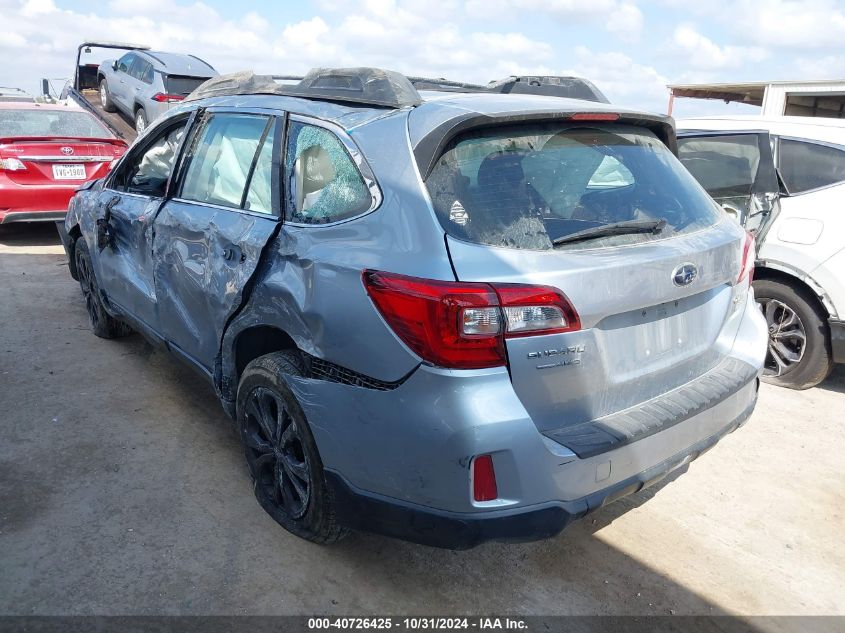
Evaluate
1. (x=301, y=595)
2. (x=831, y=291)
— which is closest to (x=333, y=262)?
(x=301, y=595)

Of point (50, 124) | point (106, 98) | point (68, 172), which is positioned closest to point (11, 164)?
point (68, 172)

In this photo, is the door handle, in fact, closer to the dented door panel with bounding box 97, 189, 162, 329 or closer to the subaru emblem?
the dented door panel with bounding box 97, 189, 162, 329

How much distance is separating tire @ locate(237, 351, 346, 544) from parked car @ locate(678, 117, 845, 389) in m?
3.14

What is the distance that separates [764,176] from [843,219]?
0.59 meters

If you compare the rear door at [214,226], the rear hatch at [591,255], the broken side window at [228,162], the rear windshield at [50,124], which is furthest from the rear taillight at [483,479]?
the rear windshield at [50,124]

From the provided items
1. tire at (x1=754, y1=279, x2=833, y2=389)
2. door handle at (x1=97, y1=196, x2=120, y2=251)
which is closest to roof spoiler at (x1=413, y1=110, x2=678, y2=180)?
tire at (x1=754, y1=279, x2=833, y2=389)

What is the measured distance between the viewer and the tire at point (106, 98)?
43.5 feet

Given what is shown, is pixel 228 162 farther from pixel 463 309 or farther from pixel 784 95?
pixel 784 95

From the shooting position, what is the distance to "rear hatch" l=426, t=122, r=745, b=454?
214 centimetres

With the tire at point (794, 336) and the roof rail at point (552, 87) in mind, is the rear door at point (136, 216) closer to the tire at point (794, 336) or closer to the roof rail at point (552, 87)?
the roof rail at point (552, 87)

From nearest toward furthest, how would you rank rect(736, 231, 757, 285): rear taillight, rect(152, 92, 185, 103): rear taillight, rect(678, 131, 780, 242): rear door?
1. rect(736, 231, 757, 285): rear taillight
2. rect(678, 131, 780, 242): rear door
3. rect(152, 92, 185, 103): rear taillight

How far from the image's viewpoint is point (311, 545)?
2.84 meters

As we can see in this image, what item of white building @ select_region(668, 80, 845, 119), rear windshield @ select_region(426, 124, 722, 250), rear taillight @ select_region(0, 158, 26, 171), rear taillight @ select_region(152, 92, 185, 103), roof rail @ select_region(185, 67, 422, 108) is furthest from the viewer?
white building @ select_region(668, 80, 845, 119)

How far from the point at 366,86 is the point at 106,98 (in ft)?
41.3
